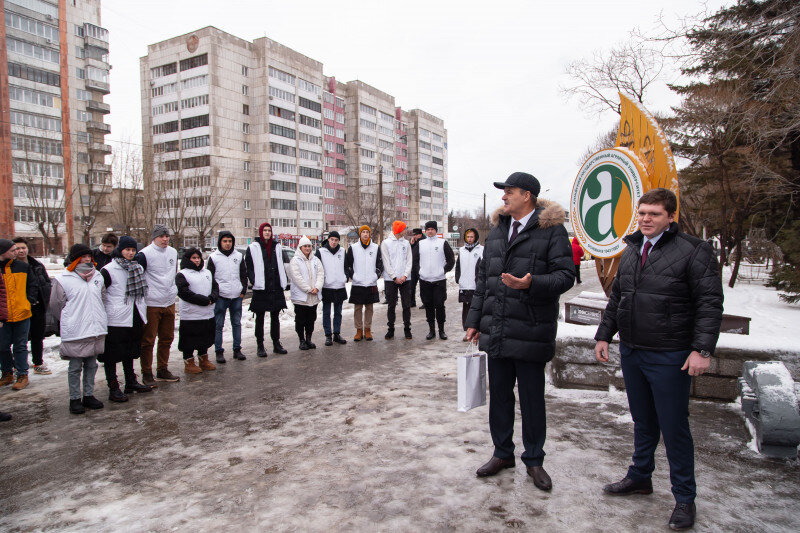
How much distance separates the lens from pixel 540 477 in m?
3.24

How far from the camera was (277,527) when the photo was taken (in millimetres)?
2838

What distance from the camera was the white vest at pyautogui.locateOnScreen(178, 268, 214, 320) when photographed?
6.64 metres

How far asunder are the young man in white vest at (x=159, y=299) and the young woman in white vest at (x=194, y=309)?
6.7 inches

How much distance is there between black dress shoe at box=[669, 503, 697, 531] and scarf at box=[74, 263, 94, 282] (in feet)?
18.7

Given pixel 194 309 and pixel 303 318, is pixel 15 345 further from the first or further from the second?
pixel 303 318

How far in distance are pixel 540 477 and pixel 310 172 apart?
73.4 metres

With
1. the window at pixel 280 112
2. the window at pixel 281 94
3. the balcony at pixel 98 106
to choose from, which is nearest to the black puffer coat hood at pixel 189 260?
the window at pixel 280 112

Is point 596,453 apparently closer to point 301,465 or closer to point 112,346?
point 301,465

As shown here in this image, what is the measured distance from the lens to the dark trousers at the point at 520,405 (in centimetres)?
332

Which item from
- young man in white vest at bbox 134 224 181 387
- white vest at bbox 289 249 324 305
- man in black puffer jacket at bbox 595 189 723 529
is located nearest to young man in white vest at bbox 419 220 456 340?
white vest at bbox 289 249 324 305

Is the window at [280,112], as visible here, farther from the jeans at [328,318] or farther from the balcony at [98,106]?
the jeans at [328,318]

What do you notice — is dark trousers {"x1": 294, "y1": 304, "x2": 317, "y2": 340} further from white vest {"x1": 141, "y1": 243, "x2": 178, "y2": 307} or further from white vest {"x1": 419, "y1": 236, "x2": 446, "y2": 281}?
white vest {"x1": 141, "y1": 243, "x2": 178, "y2": 307}

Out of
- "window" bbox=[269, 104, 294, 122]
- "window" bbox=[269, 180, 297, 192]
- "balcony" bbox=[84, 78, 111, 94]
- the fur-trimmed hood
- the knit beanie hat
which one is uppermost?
"balcony" bbox=[84, 78, 111, 94]

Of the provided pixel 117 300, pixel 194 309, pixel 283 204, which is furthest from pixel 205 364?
pixel 283 204
